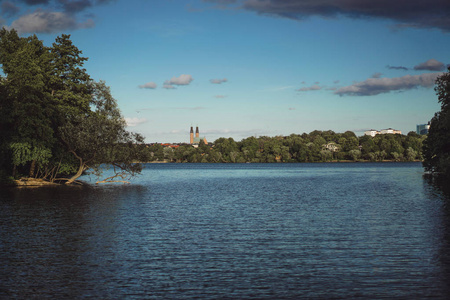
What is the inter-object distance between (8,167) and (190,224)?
47.0 meters

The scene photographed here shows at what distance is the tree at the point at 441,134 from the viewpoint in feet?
203

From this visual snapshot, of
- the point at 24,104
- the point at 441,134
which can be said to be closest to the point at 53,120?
the point at 24,104

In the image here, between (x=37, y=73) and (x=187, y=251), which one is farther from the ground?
(x=37, y=73)

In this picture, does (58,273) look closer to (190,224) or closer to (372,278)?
(372,278)

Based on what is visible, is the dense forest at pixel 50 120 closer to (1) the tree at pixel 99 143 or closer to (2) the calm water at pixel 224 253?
(1) the tree at pixel 99 143

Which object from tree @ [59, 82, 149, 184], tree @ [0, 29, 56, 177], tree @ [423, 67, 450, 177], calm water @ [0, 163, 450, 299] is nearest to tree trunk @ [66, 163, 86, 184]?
tree @ [59, 82, 149, 184]

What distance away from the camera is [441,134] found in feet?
268

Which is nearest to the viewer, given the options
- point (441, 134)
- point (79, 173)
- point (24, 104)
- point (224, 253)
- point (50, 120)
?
point (224, 253)

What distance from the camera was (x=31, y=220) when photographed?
108 feet

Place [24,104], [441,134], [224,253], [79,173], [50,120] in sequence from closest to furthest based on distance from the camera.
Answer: [224,253] → [24,104] → [50,120] → [79,173] → [441,134]

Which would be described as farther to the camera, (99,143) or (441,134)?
(441,134)

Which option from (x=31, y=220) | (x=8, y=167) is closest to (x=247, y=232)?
(x=31, y=220)

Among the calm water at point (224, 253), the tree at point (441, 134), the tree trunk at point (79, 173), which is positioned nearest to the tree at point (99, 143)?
the tree trunk at point (79, 173)

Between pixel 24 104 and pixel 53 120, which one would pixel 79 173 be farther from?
pixel 24 104
